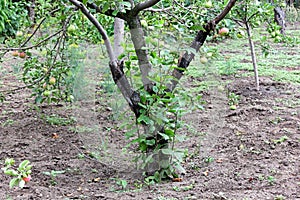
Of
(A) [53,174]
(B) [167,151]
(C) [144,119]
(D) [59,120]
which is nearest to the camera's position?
(C) [144,119]

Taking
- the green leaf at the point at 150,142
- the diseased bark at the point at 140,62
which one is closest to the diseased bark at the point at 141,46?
the diseased bark at the point at 140,62

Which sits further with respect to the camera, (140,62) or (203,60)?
(203,60)

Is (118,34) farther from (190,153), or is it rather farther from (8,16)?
(8,16)

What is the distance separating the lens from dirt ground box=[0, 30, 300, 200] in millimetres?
2752

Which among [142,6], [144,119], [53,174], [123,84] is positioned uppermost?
[142,6]

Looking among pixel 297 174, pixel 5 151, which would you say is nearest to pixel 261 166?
pixel 297 174

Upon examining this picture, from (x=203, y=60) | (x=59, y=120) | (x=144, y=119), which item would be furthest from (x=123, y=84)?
(x=59, y=120)

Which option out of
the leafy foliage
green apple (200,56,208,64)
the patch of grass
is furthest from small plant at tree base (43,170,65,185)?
the leafy foliage

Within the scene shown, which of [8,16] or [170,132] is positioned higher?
[8,16]

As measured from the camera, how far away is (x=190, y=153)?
11.2ft

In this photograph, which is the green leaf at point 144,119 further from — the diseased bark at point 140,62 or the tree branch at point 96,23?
the tree branch at point 96,23

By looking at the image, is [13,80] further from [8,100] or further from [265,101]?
[265,101]

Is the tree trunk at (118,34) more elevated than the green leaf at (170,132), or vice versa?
the tree trunk at (118,34)

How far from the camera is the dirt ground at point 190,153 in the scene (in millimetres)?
2752
